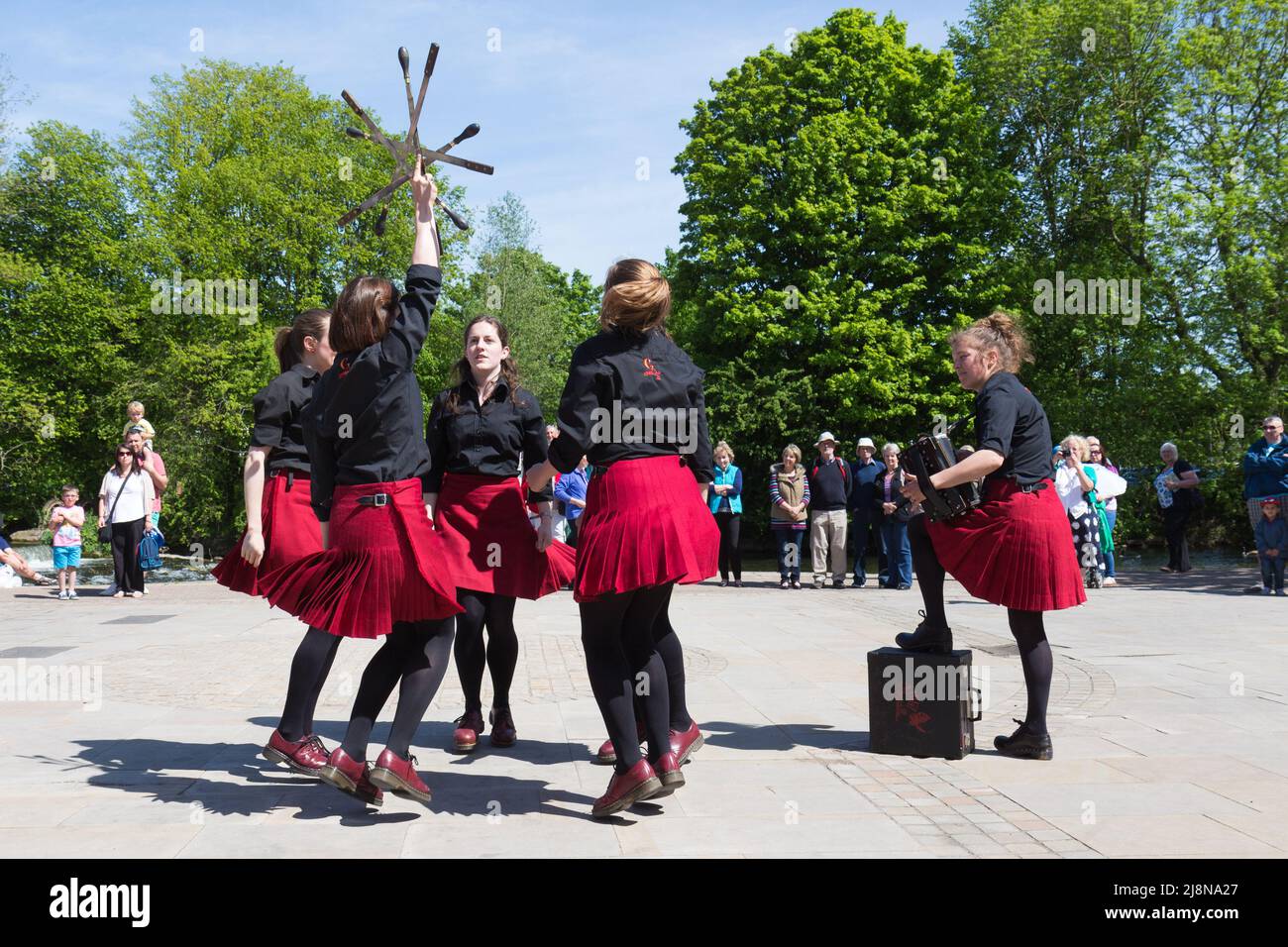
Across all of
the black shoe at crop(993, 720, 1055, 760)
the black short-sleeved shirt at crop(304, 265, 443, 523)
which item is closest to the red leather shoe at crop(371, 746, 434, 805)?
the black short-sleeved shirt at crop(304, 265, 443, 523)

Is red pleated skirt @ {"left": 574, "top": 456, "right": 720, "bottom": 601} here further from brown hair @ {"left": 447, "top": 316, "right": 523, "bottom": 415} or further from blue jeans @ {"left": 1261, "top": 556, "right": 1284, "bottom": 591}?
blue jeans @ {"left": 1261, "top": 556, "right": 1284, "bottom": 591}

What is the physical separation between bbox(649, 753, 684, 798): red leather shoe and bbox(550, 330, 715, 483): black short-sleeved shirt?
119 cm

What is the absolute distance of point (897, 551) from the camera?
637 inches

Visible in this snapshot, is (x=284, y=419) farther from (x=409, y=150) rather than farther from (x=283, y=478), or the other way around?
(x=409, y=150)

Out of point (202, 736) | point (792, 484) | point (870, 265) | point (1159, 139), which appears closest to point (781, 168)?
point (870, 265)

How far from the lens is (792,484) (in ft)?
55.1

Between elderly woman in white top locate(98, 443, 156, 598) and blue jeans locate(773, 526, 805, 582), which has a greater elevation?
elderly woman in white top locate(98, 443, 156, 598)

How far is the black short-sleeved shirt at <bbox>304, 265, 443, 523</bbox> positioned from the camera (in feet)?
14.1

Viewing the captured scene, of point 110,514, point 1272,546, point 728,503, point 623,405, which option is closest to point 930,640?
point 623,405

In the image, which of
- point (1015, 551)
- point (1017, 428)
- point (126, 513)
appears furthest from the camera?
point (126, 513)

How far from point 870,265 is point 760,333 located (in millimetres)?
3639

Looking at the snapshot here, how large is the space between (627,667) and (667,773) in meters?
0.44

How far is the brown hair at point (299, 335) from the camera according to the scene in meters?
5.40

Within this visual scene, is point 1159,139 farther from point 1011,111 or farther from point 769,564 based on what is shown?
point 769,564
